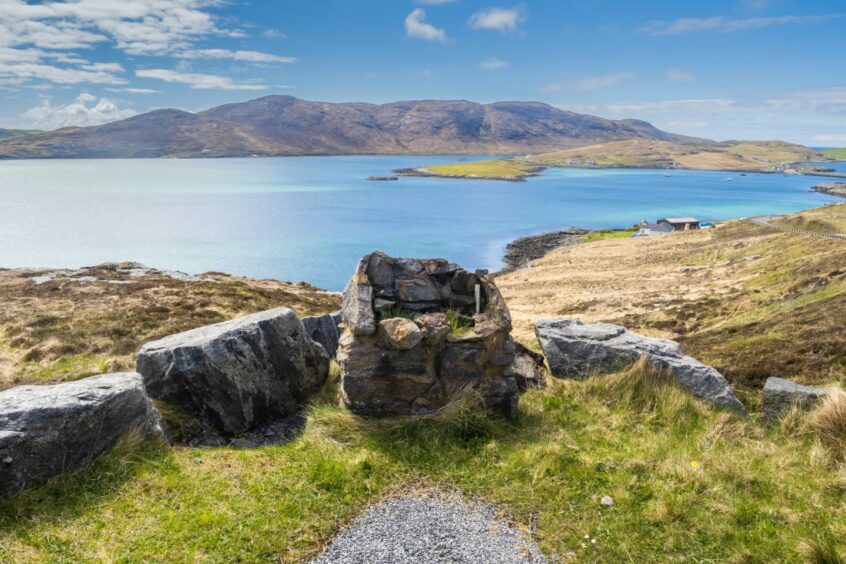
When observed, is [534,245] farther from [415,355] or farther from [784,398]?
[415,355]

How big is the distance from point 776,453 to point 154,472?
10242 millimetres

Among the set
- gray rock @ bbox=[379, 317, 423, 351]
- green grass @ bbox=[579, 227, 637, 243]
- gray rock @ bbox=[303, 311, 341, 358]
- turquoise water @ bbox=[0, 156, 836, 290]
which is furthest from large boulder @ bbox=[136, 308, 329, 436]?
green grass @ bbox=[579, 227, 637, 243]

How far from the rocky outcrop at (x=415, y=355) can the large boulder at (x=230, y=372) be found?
166cm

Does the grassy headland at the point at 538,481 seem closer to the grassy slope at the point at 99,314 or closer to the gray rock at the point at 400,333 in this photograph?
the gray rock at the point at 400,333

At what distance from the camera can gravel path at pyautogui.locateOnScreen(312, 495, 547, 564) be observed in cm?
696

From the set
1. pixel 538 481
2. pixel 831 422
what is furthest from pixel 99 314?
pixel 831 422

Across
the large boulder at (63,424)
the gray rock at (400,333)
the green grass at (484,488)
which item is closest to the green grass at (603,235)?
the green grass at (484,488)

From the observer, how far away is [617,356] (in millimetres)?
12781

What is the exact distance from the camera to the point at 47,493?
750 cm

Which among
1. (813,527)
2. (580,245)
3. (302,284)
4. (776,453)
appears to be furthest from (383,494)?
(580,245)

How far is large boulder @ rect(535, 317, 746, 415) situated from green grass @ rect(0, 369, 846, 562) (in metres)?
0.97

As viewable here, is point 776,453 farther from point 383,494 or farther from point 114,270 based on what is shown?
point 114,270

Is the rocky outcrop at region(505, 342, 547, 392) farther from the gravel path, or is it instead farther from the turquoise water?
the turquoise water

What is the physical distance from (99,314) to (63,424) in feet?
63.5
